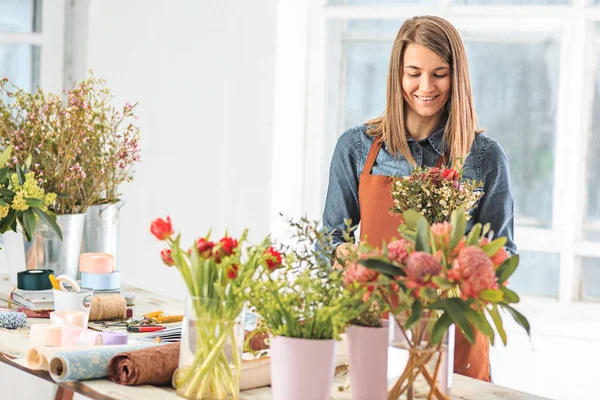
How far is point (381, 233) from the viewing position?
2.68m

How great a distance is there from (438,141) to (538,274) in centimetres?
190

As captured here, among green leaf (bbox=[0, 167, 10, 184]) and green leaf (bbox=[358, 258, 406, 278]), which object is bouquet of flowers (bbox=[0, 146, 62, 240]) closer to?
green leaf (bbox=[0, 167, 10, 184])

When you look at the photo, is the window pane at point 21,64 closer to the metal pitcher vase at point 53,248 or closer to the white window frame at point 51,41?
the white window frame at point 51,41

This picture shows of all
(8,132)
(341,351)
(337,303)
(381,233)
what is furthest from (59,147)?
(337,303)

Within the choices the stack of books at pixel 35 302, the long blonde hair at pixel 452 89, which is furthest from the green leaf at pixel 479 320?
the stack of books at pixel 35 302

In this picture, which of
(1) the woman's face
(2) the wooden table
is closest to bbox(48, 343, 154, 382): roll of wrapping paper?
(2) the wooden table

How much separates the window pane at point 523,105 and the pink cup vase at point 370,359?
9.23 feet

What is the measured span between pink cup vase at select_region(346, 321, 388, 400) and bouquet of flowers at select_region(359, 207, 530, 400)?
0.14 ft

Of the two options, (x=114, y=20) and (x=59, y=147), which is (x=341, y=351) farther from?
(x=114, y=20)

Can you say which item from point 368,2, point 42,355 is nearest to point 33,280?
point 42,355

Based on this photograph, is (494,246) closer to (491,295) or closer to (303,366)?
(491,295)

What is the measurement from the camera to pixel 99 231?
120 inches

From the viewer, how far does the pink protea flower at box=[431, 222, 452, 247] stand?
1.58 m

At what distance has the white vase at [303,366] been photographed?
1.65 m
